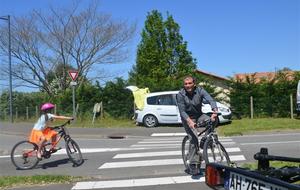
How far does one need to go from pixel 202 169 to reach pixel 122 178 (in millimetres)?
1425

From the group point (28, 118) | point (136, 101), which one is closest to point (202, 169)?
point (136, 101)

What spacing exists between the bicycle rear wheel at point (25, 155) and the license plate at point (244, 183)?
8.16m

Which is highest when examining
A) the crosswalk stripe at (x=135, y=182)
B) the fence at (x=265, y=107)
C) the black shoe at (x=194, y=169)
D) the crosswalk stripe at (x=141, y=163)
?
the fence at (x=265, y=107)

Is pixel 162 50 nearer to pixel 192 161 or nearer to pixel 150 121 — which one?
pixel 150 121

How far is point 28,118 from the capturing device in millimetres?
36656

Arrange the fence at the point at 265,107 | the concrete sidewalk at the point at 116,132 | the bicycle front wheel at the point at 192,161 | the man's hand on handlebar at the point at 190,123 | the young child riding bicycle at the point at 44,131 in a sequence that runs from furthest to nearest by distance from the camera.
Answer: the fence at the point at 265,107
the concrete sidewalk at the point at 116,132
the young child riding bicycle at the point at 44,131
the bicycle front wheel at the point at 192,161
the man's hand on handlebar at the point at 190,123

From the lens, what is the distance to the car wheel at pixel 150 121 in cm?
2430

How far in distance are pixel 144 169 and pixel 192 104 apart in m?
2.29

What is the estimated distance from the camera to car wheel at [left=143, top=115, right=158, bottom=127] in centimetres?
2430

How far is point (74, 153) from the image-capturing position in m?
11.7

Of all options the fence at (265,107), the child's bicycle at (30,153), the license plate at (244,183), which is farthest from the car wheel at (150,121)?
the license plate at (244,183)

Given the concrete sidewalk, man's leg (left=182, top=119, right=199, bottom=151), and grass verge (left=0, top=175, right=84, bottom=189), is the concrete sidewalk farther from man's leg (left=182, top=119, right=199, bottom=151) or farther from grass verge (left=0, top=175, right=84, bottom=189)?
man's leg (left=182, top=119, right=199, bottom=151)

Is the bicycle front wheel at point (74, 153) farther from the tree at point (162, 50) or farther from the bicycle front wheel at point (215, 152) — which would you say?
the tree at point (162, 50)

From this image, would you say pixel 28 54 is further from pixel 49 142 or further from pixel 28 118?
pixel 49 142
